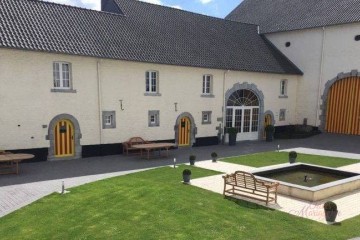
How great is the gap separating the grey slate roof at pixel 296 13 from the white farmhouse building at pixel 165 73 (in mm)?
124

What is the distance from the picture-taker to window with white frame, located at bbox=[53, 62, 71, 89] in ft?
54.7

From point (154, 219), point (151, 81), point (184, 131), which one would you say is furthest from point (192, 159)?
point (154, 219)

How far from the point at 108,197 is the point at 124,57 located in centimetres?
988

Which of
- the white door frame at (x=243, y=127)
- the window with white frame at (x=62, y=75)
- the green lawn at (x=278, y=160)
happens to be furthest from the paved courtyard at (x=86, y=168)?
the window with white frame at (x=62, y=75)

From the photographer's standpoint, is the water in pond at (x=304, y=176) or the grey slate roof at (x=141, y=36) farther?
the grey slate roof at (x=141, y=36)

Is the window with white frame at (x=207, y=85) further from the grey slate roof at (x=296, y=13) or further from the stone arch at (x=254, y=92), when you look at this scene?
the grey slate roof at (x=296, y=13)

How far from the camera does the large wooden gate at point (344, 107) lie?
24609 mm

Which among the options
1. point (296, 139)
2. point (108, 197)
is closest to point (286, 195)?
point (108, 197)

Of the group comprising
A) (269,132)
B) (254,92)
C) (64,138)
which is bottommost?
(269,132)

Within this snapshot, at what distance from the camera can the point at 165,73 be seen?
20.3 metres

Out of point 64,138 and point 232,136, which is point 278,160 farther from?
point 64,138

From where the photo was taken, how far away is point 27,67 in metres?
15.7

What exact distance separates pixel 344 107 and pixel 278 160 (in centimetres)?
1124

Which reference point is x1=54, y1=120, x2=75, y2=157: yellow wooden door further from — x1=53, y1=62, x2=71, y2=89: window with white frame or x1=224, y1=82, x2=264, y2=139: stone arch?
x1=224, y1=82, x2=264, y2=139: stone arch
